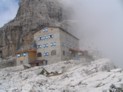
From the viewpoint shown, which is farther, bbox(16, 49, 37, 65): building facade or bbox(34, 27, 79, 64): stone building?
bbox(16, 49, 37, 65): building facade

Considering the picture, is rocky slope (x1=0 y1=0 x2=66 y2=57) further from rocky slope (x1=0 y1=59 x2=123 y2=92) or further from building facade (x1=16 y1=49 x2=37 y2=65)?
rocky slope (x1=0 y1=59 x2=123 y2=92)

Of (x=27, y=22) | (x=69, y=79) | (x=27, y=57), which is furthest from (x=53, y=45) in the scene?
(x=27, y=22)

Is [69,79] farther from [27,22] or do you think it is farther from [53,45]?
[27,22]

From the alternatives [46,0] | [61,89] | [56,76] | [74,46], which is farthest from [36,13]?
[61,89]

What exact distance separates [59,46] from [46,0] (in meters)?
45.5

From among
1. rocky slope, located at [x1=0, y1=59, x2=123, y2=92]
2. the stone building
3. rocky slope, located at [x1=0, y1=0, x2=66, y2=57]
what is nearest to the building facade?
the stone building

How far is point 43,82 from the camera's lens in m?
58.0

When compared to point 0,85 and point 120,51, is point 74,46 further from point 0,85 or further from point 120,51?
point 0,85

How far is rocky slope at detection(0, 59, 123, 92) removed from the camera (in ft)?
160

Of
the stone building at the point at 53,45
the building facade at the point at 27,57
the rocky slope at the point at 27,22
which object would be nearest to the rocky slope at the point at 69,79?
the stone building at the point at 53,45

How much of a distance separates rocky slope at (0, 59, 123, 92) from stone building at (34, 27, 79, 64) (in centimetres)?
1058

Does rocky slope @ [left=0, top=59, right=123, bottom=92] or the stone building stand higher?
the stone building

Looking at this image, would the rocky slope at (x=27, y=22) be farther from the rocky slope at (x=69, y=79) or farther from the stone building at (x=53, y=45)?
the rocky slope at (x=69, y=79)

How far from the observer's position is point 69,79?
57125 millimetres
